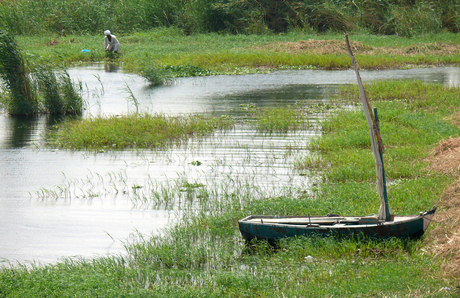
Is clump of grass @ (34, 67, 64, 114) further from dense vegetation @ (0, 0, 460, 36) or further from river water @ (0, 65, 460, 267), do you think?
dense vegetation @ (0, 0, 460, 36)

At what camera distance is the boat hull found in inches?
250

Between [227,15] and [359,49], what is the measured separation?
13.6 meters

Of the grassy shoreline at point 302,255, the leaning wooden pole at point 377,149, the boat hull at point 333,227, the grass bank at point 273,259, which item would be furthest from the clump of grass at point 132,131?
the leaning wooden pole at point 377,149

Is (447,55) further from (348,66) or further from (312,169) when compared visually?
(312,169)

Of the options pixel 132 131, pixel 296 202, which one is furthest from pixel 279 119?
pixel 296 202

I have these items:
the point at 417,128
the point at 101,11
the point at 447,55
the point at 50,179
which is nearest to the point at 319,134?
the point at 417,128

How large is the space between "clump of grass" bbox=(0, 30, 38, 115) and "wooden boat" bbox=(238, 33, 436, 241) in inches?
470

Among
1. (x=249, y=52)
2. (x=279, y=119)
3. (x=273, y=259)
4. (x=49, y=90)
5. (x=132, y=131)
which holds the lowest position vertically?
(x=273, y=259)

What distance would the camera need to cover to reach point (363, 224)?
6.58m

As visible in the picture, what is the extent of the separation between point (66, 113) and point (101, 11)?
80.3ft

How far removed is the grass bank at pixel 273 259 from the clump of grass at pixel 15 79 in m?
9.06

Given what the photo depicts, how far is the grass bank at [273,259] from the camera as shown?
18.5 feet

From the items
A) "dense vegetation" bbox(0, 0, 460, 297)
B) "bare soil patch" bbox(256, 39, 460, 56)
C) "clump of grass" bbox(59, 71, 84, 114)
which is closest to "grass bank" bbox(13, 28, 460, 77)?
"bare soil patch" bbox(256, 39, 460, 56)

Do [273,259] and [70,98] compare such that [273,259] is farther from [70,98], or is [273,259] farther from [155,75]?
[155,75]
